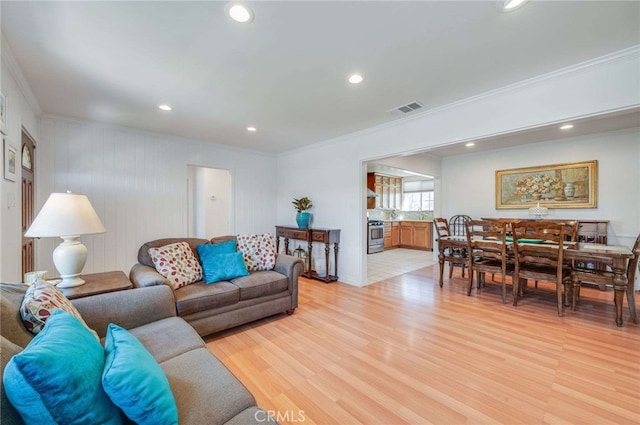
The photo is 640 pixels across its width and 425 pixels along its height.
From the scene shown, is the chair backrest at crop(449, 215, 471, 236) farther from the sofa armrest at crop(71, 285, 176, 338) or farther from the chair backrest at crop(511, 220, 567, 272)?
the sofa armrest at crop(71, 285, 176, 338)

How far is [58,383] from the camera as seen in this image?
0.73 metres

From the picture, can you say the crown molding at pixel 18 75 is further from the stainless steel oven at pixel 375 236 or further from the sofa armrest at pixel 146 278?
the stainless steel oven at pixel 375 236

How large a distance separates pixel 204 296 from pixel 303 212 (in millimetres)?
2733

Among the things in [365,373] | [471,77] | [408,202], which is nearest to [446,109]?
[471,77]

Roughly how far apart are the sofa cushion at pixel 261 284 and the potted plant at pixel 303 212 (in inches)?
73.0

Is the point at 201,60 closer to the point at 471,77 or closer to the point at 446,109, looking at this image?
the point at 471,77

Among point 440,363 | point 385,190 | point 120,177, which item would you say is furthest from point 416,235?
point 120,177

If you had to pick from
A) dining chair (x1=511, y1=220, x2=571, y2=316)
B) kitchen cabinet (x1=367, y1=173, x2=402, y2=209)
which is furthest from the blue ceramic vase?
dining chair (x1=511, y1=220, x2=571, y2=316)

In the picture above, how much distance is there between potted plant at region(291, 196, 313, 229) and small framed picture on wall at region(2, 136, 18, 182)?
347 cm

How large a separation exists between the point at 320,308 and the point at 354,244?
4.37 feet

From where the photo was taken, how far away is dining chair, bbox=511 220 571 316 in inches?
117

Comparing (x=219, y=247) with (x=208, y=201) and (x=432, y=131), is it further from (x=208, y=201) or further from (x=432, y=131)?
(x=208, y=201)

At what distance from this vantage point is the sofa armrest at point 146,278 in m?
2.19

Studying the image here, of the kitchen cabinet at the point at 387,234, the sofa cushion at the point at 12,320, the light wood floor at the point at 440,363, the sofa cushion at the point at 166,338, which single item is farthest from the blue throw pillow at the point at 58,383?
the kitchen cabinet at the point at 387,234
